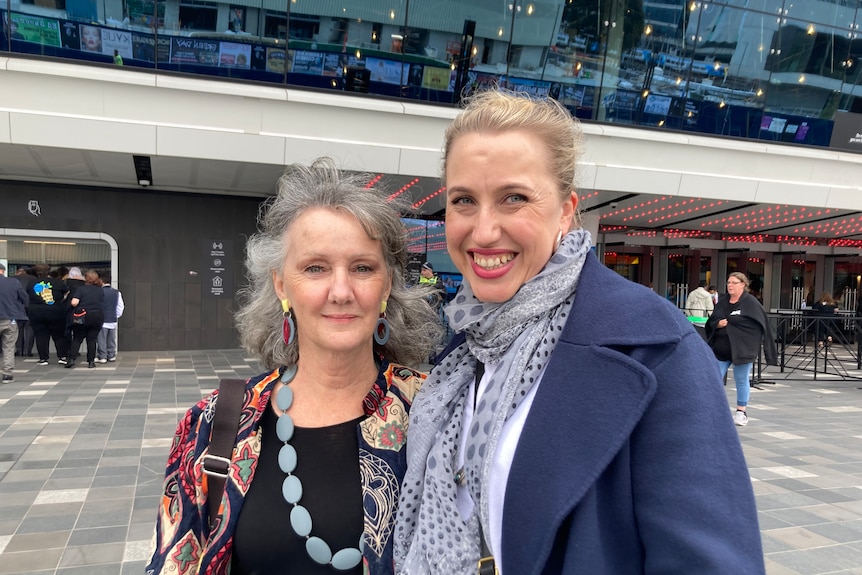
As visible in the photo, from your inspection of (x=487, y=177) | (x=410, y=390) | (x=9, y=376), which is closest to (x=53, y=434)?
(x=9, y=376)

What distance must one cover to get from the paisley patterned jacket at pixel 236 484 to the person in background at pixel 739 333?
735 centimetres

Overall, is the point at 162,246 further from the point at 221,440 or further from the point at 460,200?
the point at 460,200

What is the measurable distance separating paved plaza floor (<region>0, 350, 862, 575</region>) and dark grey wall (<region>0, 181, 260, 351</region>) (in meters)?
2.97

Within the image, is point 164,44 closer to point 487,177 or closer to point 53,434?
point 53,434

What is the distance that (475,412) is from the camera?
51.1 inches

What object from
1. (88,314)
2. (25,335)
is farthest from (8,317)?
(25,335)

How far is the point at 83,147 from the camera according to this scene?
30.0 feet

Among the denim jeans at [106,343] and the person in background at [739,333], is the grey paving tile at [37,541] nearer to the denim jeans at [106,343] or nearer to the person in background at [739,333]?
the person in background at [739,333]

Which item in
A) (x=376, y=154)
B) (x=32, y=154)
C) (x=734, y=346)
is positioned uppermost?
(x=376, y=154)

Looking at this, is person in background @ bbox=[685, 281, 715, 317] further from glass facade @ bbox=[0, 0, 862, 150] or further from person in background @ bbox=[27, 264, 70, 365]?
person in background @ bbox=[27, 264, 70, 365]

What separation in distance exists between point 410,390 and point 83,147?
9723mm

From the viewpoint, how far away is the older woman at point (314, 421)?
150 centimetres

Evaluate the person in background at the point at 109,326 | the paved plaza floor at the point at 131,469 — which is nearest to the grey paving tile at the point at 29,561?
the paved plaza floor at the point at 131,469

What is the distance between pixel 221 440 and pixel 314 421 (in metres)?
0.27
